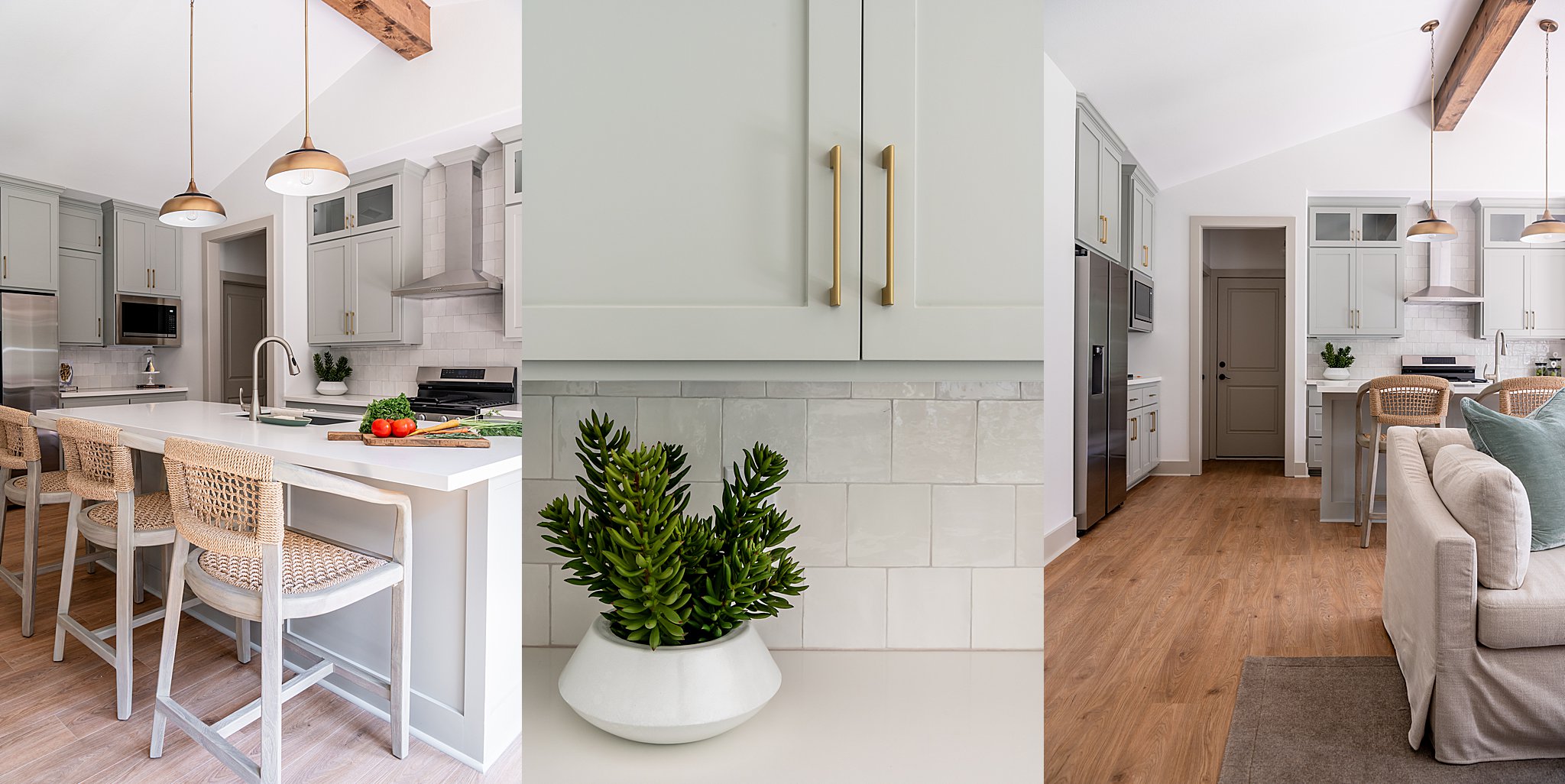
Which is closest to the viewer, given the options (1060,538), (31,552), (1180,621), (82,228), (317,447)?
(317,447)

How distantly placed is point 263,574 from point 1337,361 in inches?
299

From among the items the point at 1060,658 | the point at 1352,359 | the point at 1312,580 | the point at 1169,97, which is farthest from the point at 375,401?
the point at 1352,359

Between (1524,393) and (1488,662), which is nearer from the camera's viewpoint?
(1488,662)

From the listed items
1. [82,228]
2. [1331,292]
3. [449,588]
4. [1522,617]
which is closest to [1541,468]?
[1522,617]

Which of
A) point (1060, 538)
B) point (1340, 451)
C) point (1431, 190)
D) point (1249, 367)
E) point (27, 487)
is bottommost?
point (1060, 538)

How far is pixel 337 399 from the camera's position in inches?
73.9

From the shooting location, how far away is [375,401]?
6.12 feet

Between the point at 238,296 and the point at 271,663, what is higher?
the point at 238,296

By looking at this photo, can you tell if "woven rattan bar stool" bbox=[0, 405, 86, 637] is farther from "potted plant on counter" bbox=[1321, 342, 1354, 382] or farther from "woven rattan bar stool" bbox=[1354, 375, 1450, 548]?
"potted plant on counter" bbox=[1321, 342, 1354, 382]

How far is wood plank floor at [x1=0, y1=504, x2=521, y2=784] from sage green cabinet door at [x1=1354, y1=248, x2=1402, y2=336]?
24.6 feet

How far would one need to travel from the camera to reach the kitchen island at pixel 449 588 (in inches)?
68.5

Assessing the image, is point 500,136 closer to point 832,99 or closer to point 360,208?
point 360,208

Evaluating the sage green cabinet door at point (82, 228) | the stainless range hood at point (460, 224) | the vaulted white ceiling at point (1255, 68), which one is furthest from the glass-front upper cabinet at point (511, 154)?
the vaulted white ceiling at point (1255, 68)

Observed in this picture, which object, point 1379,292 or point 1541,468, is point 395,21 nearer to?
point 1541,468
